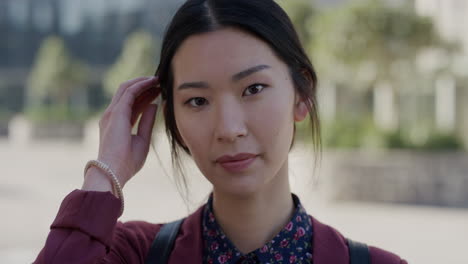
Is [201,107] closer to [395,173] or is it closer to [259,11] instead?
[259,11]

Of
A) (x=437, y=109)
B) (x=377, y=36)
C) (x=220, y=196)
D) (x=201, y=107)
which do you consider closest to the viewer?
(x=201, y=107)

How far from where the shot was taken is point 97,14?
32531mm

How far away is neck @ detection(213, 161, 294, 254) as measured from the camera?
143 centimetres

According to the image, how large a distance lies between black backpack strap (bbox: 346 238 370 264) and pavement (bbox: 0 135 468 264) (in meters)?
2.45

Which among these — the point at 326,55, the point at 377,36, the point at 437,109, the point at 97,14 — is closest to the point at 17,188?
the point at 326,55

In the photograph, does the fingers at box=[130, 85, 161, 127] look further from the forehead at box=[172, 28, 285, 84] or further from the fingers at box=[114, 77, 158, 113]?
the forehead at box=[172, 28, 285, 84]

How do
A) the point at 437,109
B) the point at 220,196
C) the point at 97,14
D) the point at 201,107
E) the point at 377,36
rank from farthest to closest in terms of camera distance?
the point at 97,14 → the point at 437,109 → the point at 377,36 → the point at 220,196 → the point at 201,107

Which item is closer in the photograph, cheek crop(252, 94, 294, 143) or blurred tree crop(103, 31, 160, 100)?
cheek crop(252, 94, 294, 143)

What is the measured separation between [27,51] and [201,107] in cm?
3319

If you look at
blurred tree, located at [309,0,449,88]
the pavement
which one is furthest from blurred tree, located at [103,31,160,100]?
blurred tree, located at [309,0,449,88]

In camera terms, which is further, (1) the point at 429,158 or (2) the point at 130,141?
(1) the point at 429,158

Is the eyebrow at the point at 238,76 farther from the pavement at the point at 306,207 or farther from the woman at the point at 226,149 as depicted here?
the pavement at the point at 306,207

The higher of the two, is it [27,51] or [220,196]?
[27,51]

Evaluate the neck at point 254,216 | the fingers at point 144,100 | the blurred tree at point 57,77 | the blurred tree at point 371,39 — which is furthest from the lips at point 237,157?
the blurred tree at point 57,77
